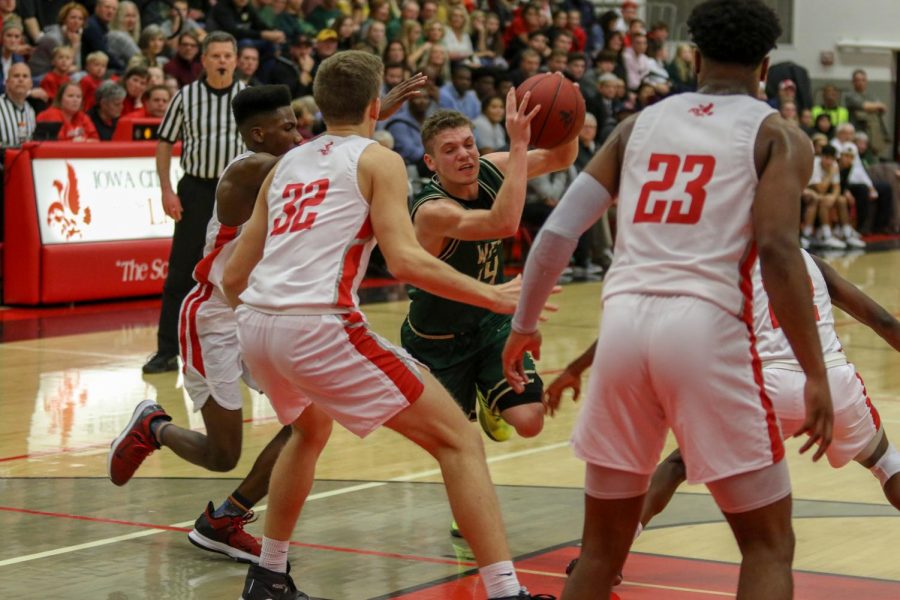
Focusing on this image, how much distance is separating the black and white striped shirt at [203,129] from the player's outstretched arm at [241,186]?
4355mm

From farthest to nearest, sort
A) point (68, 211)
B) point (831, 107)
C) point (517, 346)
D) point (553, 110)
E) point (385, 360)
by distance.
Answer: point (831, 107) < point (68, 211) < point (553, 110) < point (385, 360) < point (517, 346)

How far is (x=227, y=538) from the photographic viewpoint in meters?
5.55

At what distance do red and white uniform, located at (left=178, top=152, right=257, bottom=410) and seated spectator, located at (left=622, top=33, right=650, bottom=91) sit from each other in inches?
603

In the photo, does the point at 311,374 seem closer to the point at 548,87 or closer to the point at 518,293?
the point at 518,293

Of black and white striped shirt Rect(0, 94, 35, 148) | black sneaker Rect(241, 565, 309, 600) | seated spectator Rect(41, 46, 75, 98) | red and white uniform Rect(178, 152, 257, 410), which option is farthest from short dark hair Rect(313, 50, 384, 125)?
seated spectator Rect(41, 46, 75, 98)

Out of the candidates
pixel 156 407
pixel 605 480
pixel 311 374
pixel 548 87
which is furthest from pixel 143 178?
pixel 605 480

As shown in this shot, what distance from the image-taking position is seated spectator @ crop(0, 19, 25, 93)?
46.0 ft

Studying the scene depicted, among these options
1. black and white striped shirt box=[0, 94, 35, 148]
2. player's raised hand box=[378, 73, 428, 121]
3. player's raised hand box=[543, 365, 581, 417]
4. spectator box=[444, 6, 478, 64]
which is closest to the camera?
player's raised hand box=[543, 365, 581, 417]

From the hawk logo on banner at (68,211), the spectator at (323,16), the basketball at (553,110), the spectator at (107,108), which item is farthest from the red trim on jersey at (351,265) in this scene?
the spectator at (323,16)

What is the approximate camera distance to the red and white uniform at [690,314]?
3.52 meters

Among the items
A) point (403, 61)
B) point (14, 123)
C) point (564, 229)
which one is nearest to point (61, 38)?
point (14, 123)

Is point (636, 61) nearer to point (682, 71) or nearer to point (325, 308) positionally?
point (682, 71)

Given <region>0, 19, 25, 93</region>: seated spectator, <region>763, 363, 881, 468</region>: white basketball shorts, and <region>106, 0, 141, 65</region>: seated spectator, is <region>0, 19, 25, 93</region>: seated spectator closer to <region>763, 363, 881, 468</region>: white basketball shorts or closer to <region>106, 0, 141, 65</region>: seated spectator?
<region>106, 0, 141, 65</region>: seated spectator

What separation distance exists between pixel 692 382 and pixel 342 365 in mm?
1280
